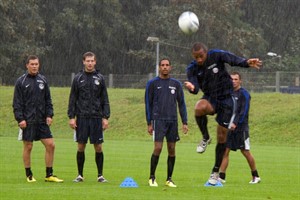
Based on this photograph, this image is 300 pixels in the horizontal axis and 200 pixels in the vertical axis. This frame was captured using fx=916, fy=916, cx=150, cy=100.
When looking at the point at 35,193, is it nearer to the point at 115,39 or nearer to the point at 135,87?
the point at 135,87

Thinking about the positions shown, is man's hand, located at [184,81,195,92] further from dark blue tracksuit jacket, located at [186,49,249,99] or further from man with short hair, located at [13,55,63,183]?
man with short hair, located at [13,55,63,183]

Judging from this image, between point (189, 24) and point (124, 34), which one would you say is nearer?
point (189, 24)

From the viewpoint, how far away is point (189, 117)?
148 ft

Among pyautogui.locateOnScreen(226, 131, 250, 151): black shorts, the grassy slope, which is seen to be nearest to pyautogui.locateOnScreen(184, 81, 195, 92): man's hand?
pyautogui.locateOnScreen(226, 131, 250, 151): black shorts

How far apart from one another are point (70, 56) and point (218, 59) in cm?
5749

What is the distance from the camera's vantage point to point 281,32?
255ft

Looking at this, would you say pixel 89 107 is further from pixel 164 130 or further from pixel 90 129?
pixel 164 130

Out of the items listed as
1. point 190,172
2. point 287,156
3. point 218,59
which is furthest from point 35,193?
point 287,156

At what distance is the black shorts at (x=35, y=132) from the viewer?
58.9 ft

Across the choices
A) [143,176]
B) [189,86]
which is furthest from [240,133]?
[189,86]

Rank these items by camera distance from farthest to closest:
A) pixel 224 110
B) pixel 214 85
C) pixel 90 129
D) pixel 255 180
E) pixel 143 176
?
pixel 143 176 < pixel 255 180 < pixel 90 129 < pixel 224 110 < pixel 214 85

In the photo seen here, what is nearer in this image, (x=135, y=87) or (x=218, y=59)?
(x=218, y=59)

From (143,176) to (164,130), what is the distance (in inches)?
111

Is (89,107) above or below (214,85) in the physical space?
below
